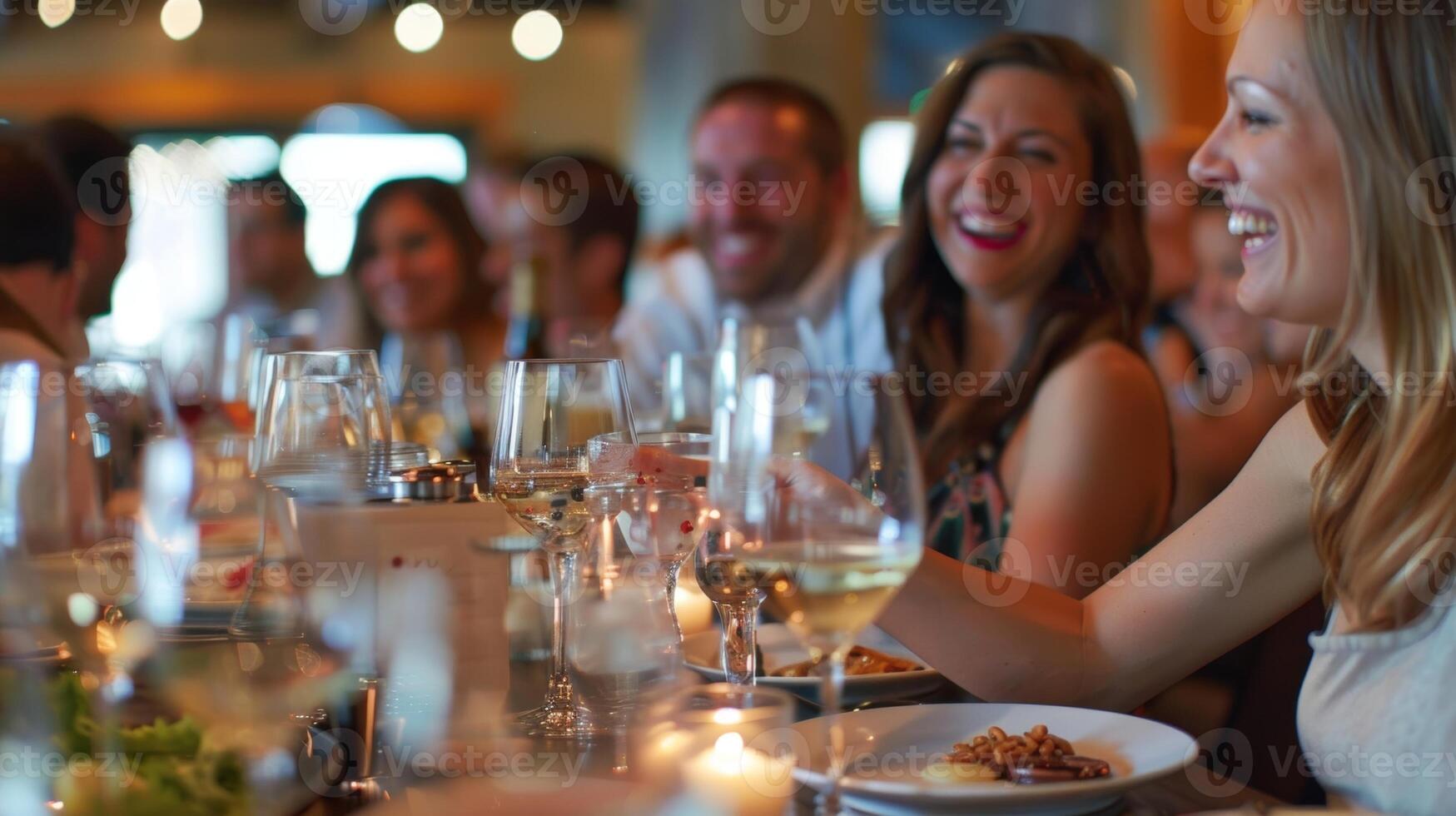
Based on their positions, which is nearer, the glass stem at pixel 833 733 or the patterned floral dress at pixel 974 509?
the glass stem at pixel 833 733

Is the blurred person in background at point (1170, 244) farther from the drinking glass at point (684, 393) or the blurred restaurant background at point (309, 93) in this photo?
the blurred restaurant background at point (309, 93)

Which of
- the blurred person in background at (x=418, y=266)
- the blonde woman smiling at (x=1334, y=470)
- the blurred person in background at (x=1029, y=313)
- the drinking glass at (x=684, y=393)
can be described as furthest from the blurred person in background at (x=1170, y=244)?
the blonde woman smiling at (x=1334, y=470)

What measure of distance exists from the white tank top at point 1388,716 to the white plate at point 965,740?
181 mm

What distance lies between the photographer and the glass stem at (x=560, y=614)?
3.23ft

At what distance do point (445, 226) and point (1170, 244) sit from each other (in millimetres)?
2125

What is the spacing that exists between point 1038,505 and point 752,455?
109 cm

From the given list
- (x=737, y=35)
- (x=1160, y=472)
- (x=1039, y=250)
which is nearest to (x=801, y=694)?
(x=1160, y=472)

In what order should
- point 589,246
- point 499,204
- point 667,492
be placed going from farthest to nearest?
point 499,204 < point 589,246 < point 667,492

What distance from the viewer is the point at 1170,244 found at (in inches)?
157

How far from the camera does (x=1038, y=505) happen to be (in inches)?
65.5

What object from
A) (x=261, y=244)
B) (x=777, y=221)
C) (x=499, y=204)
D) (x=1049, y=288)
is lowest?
(x=1049, y=288)

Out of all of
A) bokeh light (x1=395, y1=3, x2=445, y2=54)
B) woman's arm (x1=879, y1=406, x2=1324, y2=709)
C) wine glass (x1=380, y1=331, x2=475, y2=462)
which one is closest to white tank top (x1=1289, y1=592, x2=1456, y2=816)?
woman's arm (x1=879, y1=406, x2=1324, y2=709)

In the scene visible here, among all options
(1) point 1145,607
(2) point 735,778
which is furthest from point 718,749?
(1) point 1145,607

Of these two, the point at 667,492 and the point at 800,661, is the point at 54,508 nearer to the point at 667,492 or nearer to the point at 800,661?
the point at 667,492
